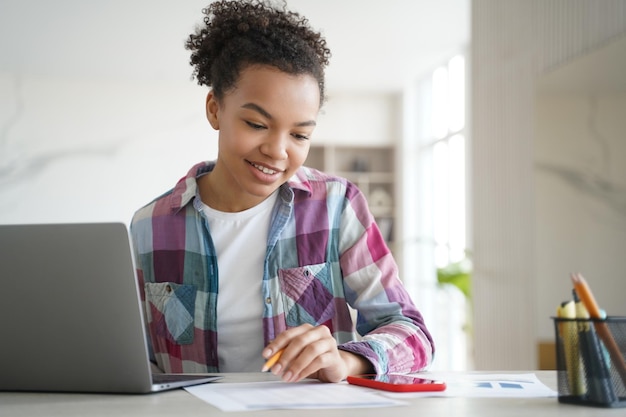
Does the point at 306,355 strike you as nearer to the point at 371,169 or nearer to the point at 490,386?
the point at 490,386

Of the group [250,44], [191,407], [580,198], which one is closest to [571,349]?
[191,407]

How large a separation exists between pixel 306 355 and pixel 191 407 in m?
0.20

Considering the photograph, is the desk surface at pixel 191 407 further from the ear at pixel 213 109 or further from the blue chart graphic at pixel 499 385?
the ear at pixel 213 109

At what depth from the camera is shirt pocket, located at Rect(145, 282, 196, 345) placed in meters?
1.52

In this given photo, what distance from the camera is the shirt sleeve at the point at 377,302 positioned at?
4.11 ft

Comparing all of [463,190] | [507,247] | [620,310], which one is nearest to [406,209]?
[463,190]

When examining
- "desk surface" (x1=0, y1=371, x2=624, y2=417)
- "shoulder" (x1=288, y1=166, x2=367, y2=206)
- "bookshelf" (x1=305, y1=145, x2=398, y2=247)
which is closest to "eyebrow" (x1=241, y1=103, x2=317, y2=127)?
"shoulder" (x1=288, y1=166, x2=367, y2=206)

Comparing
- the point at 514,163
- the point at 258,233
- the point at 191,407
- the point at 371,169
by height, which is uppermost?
the point at 371,169

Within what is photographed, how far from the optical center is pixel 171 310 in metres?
1.55

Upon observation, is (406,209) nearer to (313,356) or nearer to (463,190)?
(463,190)

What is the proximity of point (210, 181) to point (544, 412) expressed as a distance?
0.93 metres

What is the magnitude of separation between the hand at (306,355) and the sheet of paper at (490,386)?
0.13 metres

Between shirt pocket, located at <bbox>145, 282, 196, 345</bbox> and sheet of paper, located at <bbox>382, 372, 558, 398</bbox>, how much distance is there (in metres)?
0.51

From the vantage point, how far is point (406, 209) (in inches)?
323
